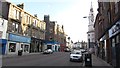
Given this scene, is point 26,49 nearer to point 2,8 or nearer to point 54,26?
point 2,8

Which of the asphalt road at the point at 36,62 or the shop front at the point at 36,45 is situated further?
the shop front at the point at 36,45

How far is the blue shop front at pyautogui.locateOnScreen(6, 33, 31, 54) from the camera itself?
43875 mm

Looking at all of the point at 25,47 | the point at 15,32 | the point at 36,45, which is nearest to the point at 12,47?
the point at 15,32

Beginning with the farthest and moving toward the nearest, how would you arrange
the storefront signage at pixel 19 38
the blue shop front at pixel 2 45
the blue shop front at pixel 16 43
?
the storefront signage at pixel 19 38, the blue shop front at pixel 16 43, the blue shop front at pixel 2 45

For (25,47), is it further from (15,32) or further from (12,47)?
(12,47)

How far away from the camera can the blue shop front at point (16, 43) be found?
4388cm

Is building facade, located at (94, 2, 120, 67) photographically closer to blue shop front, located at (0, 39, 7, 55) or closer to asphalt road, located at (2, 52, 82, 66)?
asphalt road, located at (2, 52, 82, 66)

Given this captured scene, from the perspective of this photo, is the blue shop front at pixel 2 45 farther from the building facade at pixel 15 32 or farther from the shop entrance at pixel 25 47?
the shop entrance at pixel 25 47

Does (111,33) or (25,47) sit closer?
(111,33)

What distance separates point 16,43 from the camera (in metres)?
47.6

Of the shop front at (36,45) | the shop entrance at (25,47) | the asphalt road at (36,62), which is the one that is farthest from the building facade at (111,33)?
the shop front at (36,45)

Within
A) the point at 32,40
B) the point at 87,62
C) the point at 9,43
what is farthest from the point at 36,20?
the point at 87,62

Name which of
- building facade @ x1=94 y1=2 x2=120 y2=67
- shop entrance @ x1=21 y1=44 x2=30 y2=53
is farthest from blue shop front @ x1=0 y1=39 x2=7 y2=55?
building facade @ x1=94 y1=2 x2=120 y2=67

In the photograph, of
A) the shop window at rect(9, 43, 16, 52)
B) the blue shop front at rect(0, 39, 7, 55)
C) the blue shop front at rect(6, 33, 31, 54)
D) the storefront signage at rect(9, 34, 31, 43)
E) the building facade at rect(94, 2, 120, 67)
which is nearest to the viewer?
the building facade at rect(94, 2, 120, 67)
